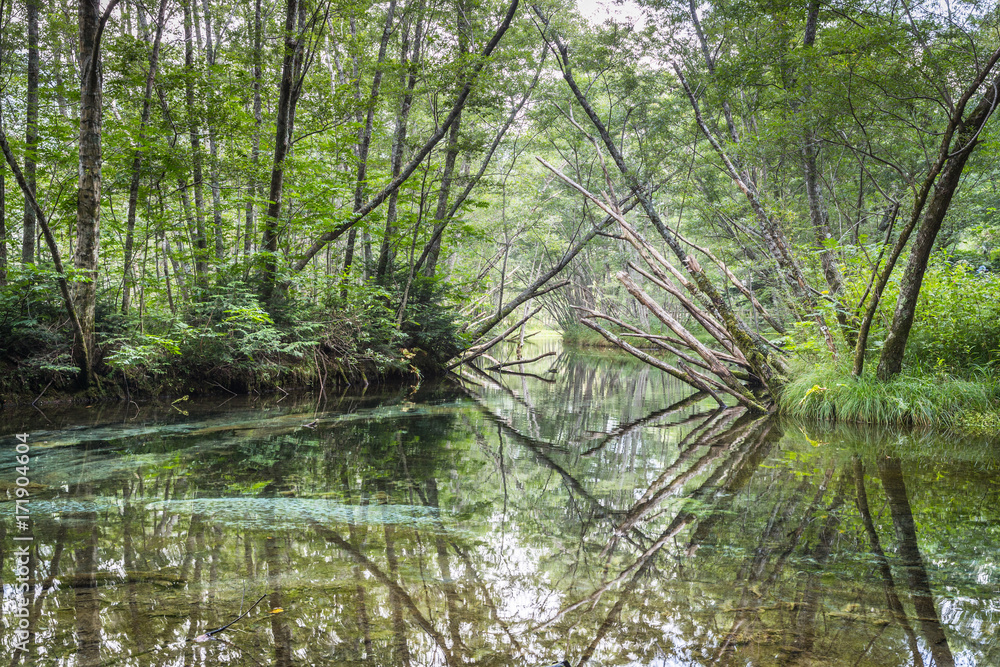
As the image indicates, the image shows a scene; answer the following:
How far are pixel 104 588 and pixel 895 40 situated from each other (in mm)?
8223

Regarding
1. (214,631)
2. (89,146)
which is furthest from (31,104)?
(214,631)

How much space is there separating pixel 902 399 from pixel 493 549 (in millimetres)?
5851

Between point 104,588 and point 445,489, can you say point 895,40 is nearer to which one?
point 445,489

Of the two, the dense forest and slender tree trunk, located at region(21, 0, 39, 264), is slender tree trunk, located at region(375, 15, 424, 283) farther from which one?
slender tree trunk, located at region(21, 0, 39, 264)

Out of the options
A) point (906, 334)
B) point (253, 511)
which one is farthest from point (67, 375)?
point (906, 334)

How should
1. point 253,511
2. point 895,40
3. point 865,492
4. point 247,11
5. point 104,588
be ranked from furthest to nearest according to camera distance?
point 247,11
point 895,40
point 865,492
point 253,511
point 104,588

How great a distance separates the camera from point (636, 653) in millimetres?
2047

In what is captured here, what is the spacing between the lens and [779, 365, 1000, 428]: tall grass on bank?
20.6 ft

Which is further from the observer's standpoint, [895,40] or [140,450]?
[895,40]

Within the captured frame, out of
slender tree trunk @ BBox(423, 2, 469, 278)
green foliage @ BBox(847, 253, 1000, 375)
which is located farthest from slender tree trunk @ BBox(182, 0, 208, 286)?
green foliage @ BBox(847, 253, 1000, 375)

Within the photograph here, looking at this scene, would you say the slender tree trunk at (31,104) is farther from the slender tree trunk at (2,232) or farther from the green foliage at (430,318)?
the green foliage at (430,318)

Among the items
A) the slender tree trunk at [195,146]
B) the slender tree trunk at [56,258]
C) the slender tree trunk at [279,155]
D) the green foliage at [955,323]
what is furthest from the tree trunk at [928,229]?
the slender tree trunk at [56,258]

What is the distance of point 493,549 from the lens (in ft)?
10.2

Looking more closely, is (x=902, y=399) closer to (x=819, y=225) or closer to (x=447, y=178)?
(x=819, y=225)
